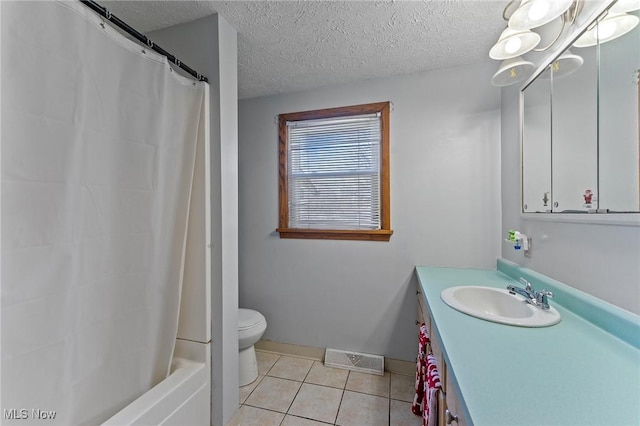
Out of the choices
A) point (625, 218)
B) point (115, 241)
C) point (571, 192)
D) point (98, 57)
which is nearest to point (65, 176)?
point (115, 241)

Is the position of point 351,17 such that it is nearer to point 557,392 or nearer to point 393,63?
point 393,63

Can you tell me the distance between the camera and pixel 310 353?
2.21m

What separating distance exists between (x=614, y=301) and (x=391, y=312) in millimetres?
1304

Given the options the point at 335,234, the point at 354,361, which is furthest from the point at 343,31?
the point at 354,361

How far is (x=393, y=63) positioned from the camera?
1.87 metres

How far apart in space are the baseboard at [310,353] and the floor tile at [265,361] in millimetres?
42

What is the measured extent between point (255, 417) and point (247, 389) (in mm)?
289

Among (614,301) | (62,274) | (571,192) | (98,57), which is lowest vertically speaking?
(614,301)

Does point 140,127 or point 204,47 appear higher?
point 204,47

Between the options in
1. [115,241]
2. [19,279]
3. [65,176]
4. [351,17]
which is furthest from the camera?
[351,17]

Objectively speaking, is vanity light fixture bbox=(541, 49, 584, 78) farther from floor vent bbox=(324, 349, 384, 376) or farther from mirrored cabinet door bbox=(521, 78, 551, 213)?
floor vent bbox=(324, 349, 384, 376)

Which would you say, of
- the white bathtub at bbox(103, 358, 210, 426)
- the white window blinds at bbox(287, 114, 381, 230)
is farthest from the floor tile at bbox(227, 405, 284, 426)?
the white window blinds at bbox(287, 114, 381, 230)

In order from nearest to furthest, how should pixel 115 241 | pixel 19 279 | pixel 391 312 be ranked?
pixel 19 279 → pixel 115 241 → pixel 391 312

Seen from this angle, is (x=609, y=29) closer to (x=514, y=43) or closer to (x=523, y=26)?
(x=523, y=26)
